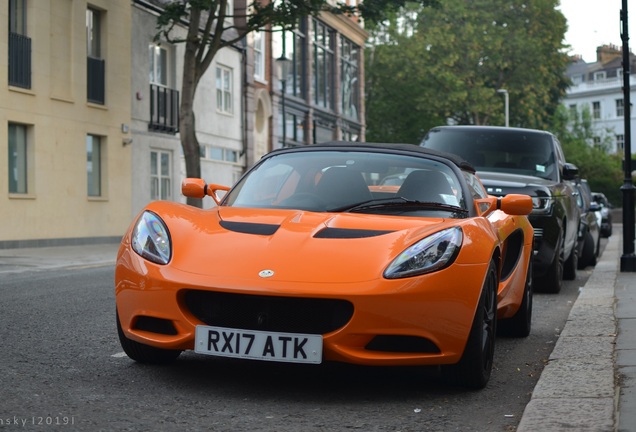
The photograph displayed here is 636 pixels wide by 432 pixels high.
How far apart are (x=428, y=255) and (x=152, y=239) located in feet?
4.79

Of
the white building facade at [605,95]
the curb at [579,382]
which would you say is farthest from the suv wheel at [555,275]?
the white building facade at [605,95]

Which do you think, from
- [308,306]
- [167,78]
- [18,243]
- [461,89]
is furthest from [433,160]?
[461,89]

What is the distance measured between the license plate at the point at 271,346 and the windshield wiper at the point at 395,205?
1.26 m

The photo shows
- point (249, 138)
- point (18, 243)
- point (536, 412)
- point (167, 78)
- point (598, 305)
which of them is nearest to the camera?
point (536, 412)

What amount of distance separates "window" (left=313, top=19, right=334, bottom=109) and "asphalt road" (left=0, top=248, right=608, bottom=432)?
4290 centimetres

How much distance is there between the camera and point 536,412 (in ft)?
16.1

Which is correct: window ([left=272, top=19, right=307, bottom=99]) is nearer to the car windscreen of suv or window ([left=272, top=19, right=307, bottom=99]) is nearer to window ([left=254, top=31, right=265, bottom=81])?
window ([left=254, top=31, right=265, bottom=81])

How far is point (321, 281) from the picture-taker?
5.23 m

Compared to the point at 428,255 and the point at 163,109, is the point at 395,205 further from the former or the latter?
the point at 163,109

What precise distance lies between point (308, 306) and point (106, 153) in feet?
80.9

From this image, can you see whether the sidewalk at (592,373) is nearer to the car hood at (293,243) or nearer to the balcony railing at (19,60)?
the car hood at (293,243)

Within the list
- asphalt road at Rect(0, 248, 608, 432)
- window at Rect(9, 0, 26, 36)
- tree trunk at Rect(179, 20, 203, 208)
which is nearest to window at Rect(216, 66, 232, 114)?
tree trunk at Rect(179, 20, 203, 208)

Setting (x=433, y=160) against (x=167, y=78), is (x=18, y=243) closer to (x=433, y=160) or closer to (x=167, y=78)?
(x=167, y=78)

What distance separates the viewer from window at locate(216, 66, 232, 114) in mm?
37250
